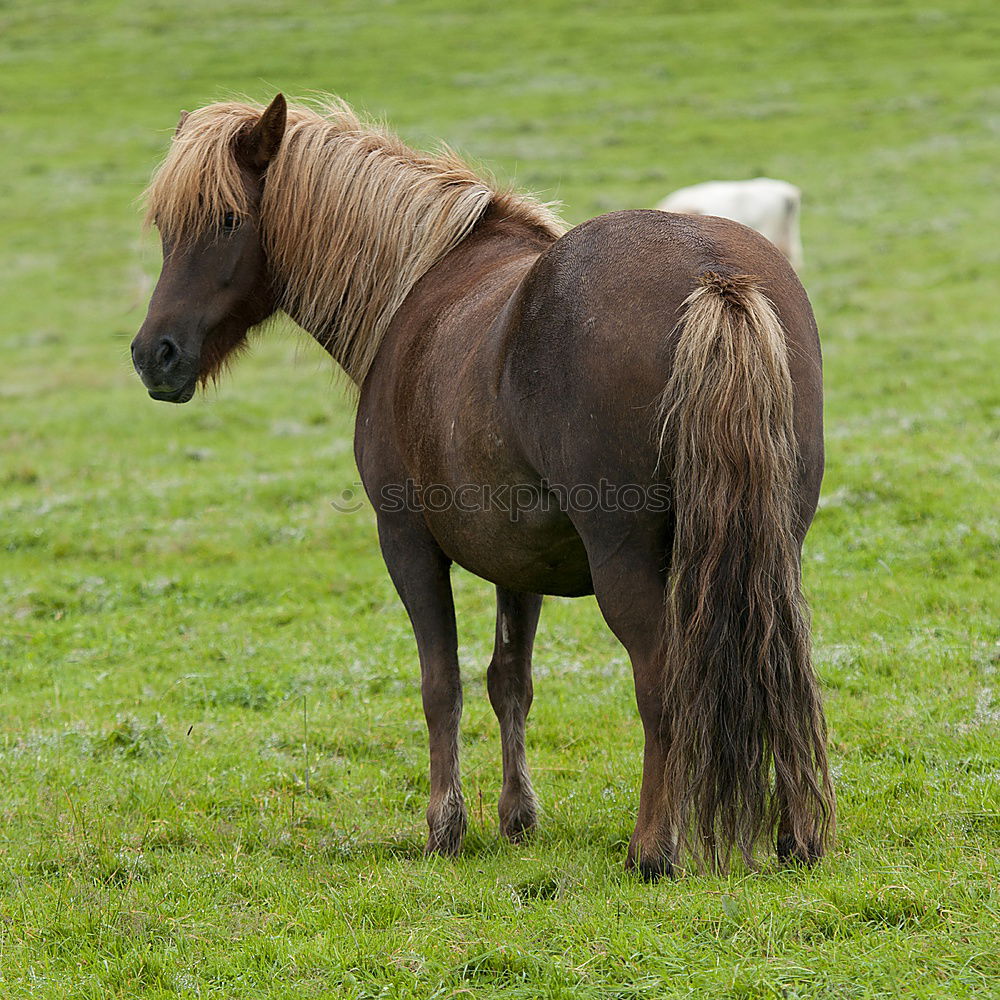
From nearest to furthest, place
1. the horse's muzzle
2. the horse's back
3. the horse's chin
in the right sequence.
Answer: the horse's back → the horse's muzzle → the horse's chin

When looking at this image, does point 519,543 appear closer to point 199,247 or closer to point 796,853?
point 796,853

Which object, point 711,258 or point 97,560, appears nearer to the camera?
point 711,258

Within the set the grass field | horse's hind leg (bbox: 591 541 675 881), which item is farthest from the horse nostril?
horse's hind leg (bbox: 591 541 675 881)

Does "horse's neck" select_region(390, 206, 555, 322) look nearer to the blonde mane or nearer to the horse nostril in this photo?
the blonde mane

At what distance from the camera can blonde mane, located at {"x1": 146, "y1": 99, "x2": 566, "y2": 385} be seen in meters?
5.38

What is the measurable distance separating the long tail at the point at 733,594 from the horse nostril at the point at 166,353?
8.99ft

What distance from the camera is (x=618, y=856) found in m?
4.72

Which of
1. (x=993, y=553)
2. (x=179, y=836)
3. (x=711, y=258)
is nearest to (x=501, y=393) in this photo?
(x=711, y=258)

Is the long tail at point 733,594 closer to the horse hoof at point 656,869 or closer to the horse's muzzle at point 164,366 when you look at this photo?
the horse hoof at point 656,869

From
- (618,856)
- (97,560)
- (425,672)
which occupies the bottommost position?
(97,560)

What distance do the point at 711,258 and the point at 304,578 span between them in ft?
20.3

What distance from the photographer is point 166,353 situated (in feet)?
17.7

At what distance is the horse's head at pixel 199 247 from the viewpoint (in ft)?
17.5

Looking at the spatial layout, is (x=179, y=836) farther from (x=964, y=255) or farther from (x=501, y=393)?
(x=964, y=255)
